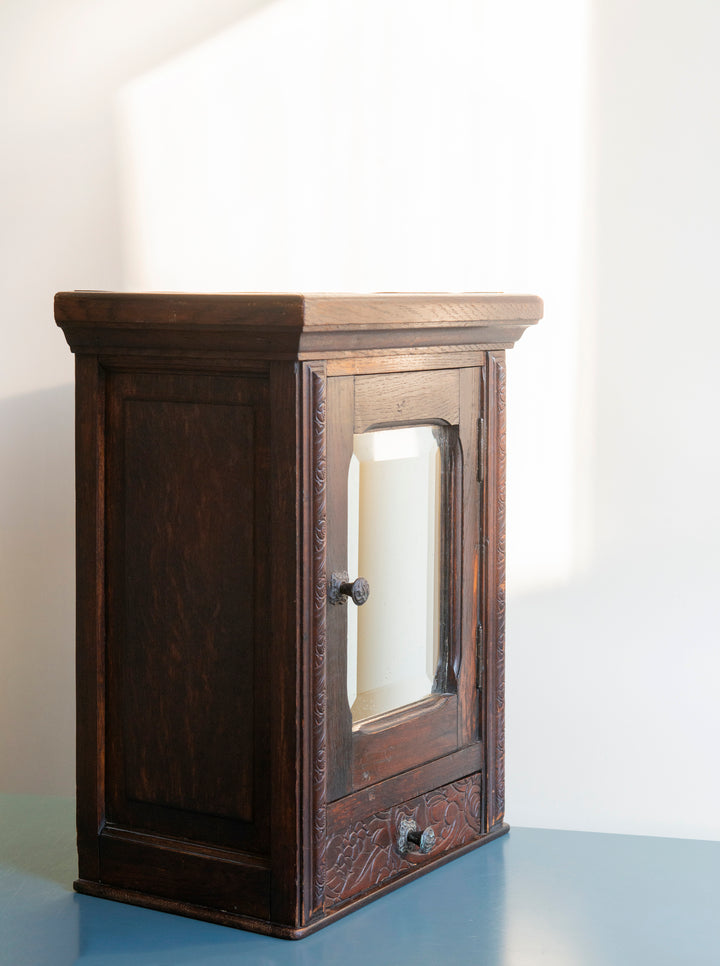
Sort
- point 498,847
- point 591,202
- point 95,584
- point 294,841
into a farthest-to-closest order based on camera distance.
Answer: point 591,202
point 498,847
point 95,584
point 294,841

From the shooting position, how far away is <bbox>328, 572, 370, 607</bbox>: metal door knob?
1.49 meters

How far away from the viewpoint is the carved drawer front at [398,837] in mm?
1524

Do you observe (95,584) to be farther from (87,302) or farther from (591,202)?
(591,202)

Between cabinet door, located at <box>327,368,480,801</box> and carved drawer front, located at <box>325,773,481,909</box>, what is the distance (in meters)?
0.05

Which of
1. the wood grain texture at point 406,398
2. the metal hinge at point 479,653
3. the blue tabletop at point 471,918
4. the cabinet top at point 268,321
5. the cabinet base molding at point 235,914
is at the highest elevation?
the cabinet top at point 268,321

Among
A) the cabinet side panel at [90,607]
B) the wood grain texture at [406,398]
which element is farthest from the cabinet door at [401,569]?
the cabinet side panel at [90,607]

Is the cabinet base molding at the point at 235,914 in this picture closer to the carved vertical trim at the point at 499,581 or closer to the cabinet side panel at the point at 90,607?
the cabinet side panel at the point at 90,607

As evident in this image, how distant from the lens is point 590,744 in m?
2.11

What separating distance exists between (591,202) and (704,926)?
1.04 m

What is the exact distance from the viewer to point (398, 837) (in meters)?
1.62

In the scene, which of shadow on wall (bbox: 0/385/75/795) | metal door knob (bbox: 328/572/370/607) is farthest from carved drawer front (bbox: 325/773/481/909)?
shadow on wall (bbox: 0/385/75/795)

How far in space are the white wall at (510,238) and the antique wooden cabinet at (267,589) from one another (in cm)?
39

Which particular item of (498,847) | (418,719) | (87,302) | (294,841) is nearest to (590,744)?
(498,847)

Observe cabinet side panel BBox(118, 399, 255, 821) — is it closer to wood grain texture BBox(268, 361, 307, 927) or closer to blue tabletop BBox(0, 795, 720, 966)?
wood grain texture BBox(268, 361, 307, 927)
